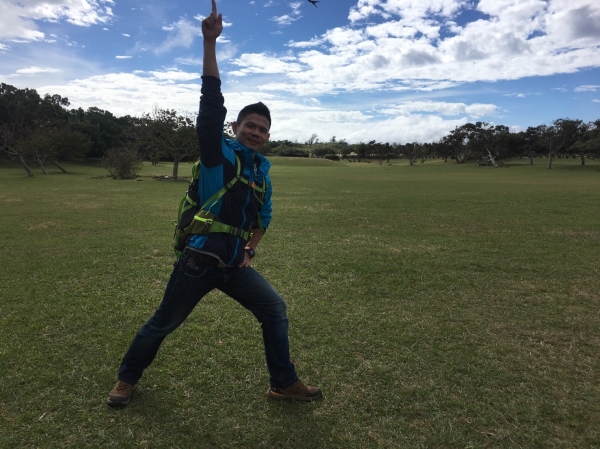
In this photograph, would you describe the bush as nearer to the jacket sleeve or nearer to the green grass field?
the green grass field

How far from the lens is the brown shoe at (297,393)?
3.23m

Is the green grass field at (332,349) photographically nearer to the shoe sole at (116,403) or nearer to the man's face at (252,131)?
the shoe sole at (116,403)

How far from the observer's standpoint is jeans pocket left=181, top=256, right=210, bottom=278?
9.20 ft

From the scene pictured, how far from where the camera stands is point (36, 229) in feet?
34.7

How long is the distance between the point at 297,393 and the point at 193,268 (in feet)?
4.41

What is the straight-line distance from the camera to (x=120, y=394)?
10.2ft

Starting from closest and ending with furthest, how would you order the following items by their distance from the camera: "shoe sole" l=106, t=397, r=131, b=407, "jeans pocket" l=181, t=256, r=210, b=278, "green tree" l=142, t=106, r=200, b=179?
"jeans pocket" l=181, t=256, r=210, b=278 → "shoe sole" l=106, t=397, r=131, b=407 → "green tree" l=142, t=106, r=200, b=179

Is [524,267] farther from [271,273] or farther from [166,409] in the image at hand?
[166,409]

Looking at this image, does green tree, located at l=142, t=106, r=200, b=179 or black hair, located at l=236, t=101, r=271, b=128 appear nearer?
black hair, located at l=236, t=101, r=271, b=128

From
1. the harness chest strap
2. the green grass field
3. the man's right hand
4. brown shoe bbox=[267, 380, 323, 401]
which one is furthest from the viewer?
brown shoe bbox=[267, 380, 323, 401]

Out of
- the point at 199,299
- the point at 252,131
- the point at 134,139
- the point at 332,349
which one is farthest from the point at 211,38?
the point at 134,139

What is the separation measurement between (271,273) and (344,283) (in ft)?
4.30

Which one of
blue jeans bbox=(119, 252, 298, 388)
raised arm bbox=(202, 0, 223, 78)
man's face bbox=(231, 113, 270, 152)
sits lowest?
blue jeans bbox=(119, 252, 298, 388)

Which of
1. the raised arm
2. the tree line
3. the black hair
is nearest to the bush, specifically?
the tree line
